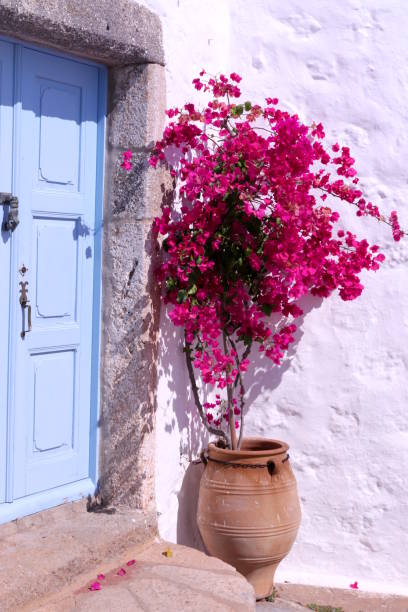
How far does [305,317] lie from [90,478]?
132 cm

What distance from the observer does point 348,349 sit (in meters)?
4.29

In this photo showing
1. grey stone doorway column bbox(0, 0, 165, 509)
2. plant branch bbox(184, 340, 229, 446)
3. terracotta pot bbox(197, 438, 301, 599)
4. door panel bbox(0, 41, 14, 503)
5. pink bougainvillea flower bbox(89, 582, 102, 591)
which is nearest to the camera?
pink bougainvillea flower bbox(89, 582, 102, 591)

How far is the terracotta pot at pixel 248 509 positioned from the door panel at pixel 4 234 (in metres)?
0.96

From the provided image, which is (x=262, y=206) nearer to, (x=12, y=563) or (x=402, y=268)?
(x=402, y=268)

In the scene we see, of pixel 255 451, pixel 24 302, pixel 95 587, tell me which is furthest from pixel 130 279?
pixel 95 587

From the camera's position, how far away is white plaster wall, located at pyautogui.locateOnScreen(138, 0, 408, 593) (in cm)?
426

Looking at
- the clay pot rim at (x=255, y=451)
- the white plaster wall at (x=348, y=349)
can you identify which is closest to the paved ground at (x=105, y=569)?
the clay pot rim at (x=255, y=451)

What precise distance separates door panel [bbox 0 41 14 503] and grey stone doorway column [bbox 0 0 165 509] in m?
0.48

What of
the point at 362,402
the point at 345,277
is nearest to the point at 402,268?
the point at 345,277

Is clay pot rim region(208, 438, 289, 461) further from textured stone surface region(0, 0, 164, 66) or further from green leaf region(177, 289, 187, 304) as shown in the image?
textured stone surface region(0, 0, 164, 66)

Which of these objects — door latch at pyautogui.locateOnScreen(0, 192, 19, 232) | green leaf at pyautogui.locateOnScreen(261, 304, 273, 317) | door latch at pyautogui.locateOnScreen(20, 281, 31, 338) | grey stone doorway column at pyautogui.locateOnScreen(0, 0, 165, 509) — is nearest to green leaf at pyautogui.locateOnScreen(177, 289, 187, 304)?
grey stone doorway column at pyautogui.locateOnScreen(0, 0, 165, 509)

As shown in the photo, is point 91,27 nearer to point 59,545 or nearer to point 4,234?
point 4,234

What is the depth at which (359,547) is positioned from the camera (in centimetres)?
428

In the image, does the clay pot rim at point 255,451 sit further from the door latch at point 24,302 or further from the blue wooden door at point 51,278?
the door latch at point 24,302
